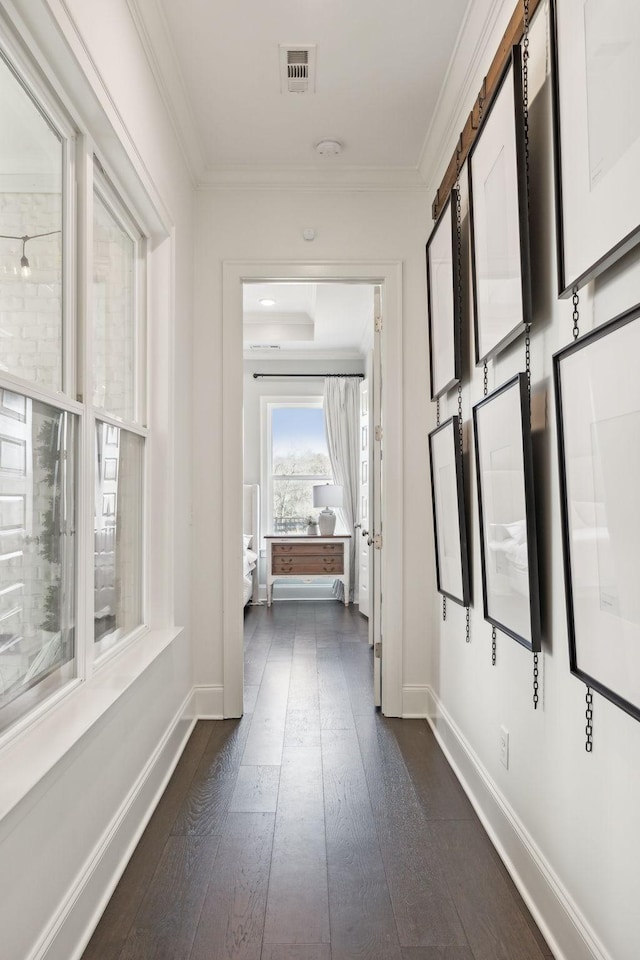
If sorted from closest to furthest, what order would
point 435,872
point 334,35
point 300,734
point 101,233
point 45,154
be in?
point 45,154 < point 435,872 < point 101,233 < point 334,35 < point 300,734

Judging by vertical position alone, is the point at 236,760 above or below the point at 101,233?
below

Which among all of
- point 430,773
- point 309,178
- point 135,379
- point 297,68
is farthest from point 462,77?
point 430,773

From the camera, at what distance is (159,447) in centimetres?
269

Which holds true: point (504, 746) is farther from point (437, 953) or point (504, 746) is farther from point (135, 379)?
point (135, 379)

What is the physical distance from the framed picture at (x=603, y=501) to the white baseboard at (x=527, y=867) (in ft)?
1.97

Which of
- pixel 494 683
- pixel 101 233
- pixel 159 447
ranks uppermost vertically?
pixel 101 233

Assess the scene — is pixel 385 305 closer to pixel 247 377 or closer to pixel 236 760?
pixel 236 760

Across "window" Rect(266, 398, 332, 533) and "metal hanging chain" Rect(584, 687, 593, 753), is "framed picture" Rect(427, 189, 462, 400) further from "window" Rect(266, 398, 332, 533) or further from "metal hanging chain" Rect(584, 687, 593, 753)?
"window" Rect(266, 398, 332, 533)

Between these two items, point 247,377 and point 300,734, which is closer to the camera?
point 300,734

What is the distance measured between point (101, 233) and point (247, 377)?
492 cm

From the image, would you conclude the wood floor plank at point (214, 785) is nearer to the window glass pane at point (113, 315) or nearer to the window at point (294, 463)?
the window glass pane at point (113, 315)

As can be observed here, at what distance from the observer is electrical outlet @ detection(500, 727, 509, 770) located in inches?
80.2

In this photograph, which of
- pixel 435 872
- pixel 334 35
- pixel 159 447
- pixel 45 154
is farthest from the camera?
pixel 159 447

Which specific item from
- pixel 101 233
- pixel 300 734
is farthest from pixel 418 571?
pixel 101 233
